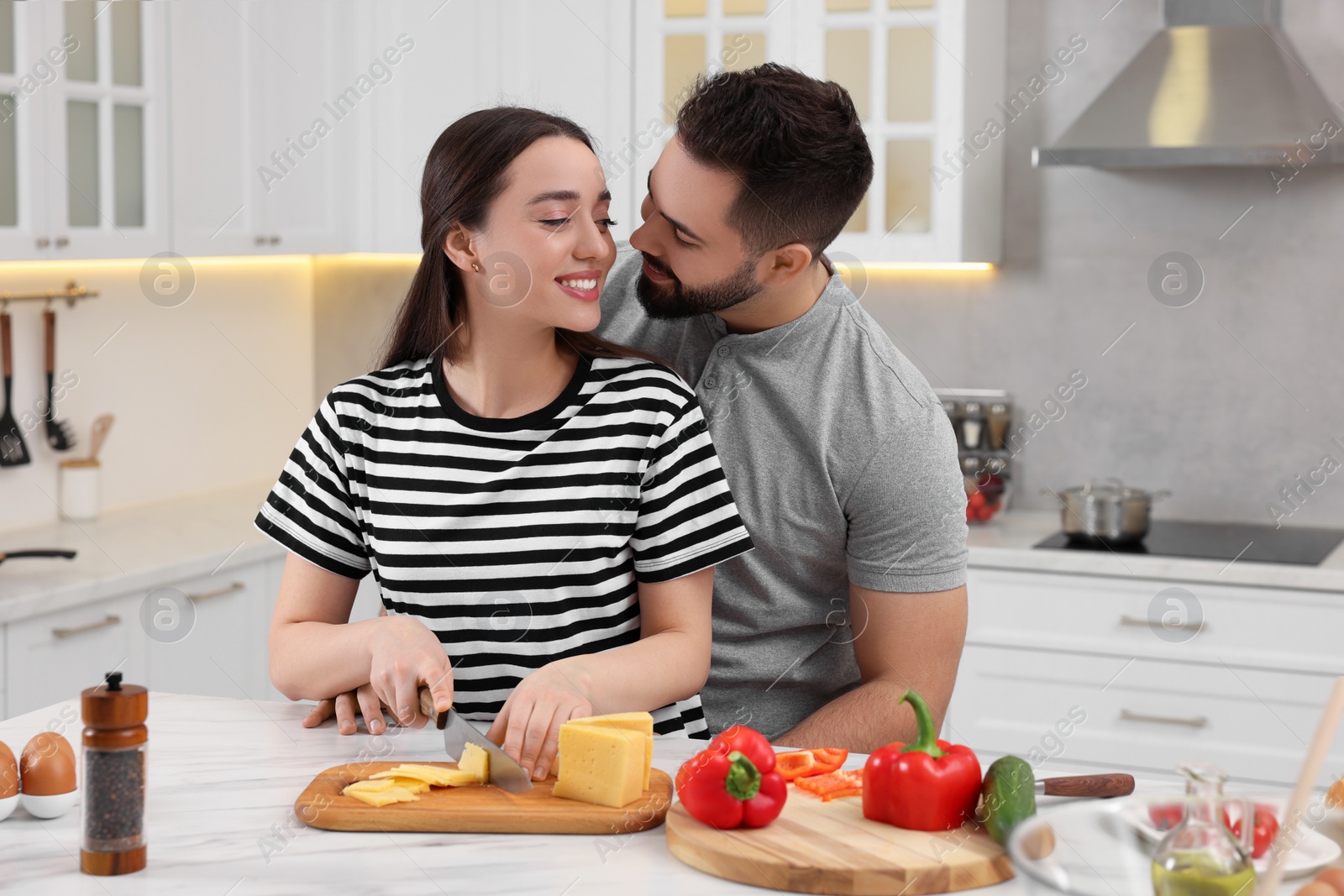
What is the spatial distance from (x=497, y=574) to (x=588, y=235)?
37cm

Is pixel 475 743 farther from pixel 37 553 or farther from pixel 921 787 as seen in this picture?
pixel 37 553

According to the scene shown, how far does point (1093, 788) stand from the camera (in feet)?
3.73

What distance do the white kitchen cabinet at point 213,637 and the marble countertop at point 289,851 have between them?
1444 mm

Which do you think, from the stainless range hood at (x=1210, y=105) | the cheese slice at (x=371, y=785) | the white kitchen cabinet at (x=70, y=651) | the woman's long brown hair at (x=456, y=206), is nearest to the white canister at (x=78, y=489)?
the white kitchen cabinet at (x=70, y=651)

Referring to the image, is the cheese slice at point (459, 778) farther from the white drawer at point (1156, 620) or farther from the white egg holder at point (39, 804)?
the white drawer at point (1156, 620)

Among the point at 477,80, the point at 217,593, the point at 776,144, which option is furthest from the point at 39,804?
the point at 477,80

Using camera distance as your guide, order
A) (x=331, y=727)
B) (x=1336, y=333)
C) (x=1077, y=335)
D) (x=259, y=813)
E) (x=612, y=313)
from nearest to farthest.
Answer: (x=259, y=813)
(x=331, y=727)
(x=612, y=313)
(x=1336, y=333)
(x=1077, y=335)

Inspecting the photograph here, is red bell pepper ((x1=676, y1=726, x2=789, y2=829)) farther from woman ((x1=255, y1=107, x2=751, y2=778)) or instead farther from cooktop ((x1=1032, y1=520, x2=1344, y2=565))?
cooktop ((x1=1032, y1=520, x2=1344, y2=565))

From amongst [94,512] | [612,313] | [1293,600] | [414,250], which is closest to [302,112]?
[414,250]

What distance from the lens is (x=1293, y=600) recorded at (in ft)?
8.71

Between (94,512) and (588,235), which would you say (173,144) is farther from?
(588,235)

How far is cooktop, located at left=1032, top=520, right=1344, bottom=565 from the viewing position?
2799 millimetres

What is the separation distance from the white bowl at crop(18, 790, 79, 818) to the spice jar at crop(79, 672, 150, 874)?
4.3 inches

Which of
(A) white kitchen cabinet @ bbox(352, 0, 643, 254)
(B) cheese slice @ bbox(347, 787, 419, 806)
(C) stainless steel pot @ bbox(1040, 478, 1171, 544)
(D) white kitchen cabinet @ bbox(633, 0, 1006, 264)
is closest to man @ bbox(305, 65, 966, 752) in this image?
(B) cheese slice @ bbox(347, 787, 419, 806)
